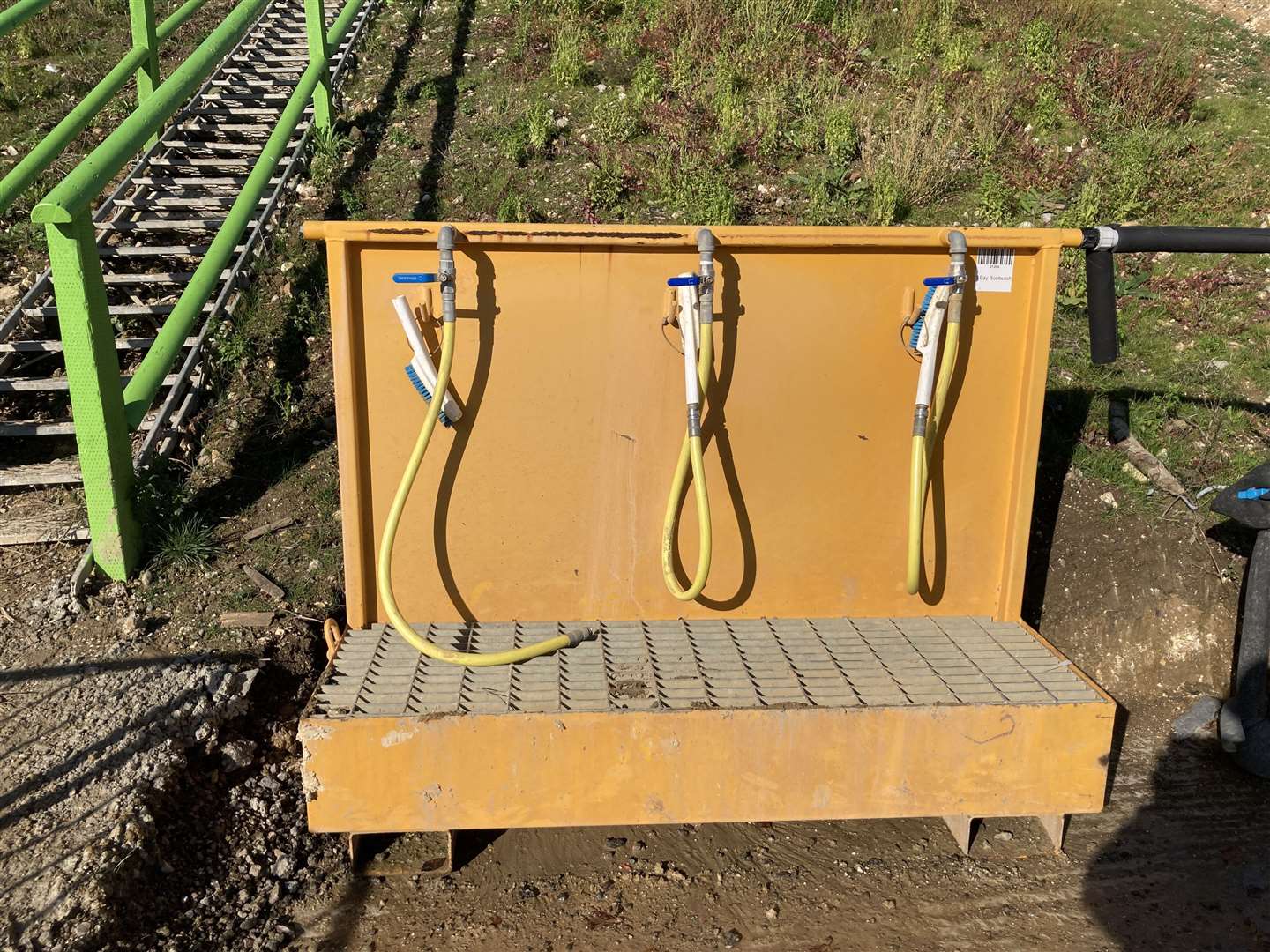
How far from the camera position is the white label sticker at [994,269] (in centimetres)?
327

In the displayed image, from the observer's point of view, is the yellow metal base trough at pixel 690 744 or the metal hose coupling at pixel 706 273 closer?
the yellow metal base trough at pixel 690 744

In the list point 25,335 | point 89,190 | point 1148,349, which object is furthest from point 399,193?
point 1148,349

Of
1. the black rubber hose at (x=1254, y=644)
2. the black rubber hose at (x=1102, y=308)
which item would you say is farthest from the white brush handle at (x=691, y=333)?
the black rubber hose at (x=1254, y=644)

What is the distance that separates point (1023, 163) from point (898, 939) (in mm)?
6037

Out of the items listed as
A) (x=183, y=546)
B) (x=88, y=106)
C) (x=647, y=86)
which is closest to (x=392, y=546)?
(x=183, y=546)

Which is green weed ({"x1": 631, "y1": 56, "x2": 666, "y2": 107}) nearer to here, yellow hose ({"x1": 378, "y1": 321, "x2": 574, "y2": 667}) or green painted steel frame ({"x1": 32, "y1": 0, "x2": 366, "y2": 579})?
green painted steel frame ({"x1": 32, "y1": 0, "x2": 366, "y2": 579})

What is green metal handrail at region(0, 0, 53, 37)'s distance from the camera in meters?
4.95

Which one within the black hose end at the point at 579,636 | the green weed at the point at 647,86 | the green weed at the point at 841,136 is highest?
the green weed at the point at 647,86

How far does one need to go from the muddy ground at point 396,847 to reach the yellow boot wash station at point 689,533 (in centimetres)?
29

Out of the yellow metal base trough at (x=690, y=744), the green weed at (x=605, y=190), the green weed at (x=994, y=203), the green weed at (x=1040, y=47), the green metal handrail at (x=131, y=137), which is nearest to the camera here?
the yellow metal base trough at (x=690, y=744)

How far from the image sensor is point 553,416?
327 centimetres

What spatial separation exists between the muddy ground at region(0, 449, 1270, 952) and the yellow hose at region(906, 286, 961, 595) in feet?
3.49

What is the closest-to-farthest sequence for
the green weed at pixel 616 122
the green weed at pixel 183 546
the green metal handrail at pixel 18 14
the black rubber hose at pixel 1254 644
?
the black rubber hose at pixel 1254 644 → the green weed at pixel 183 546 → the green metal handrail at pixel 18 14 → the green weed at pixel 616 122

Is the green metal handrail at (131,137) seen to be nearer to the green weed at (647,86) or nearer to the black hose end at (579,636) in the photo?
the black hose end at (579,636)
